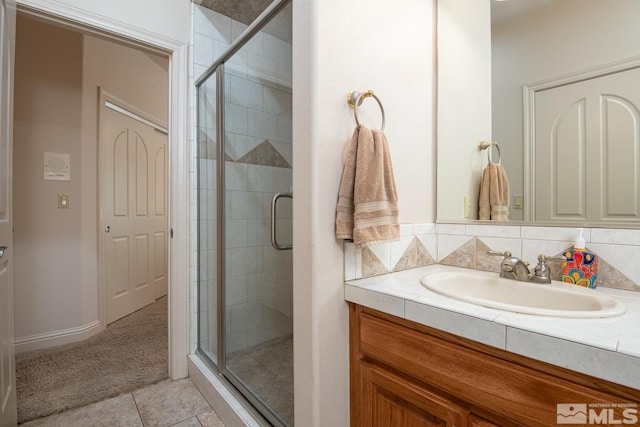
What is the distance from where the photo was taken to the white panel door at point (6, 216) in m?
1.19

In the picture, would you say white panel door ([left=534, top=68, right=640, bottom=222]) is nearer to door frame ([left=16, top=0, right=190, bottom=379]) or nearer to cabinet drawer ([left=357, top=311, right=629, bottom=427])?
cabinet drawer ([left=357, top=311, right=629, bottom=427])

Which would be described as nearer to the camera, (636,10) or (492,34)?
(636,10)

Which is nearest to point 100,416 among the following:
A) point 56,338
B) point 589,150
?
point 56,338

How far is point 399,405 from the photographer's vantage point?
0.86 m

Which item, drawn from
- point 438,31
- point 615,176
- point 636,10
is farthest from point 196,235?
point 636,10

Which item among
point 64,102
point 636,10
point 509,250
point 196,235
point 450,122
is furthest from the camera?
point 64,102

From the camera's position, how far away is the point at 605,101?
38.2 inches

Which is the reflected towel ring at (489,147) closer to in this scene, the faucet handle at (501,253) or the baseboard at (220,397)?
the faucet handle at (501,253)

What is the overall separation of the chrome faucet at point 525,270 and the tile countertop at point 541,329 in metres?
0.14

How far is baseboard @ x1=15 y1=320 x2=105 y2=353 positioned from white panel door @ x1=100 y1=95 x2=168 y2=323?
241mm

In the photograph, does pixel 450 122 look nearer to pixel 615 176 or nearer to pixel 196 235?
pixel 615 176

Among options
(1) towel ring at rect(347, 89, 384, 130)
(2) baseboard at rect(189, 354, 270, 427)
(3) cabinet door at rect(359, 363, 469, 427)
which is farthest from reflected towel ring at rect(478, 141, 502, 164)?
(2) baseboard at rect(189, 354, 270, 427)

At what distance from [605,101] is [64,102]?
3.34 metres

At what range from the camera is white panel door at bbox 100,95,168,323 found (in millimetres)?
2766
